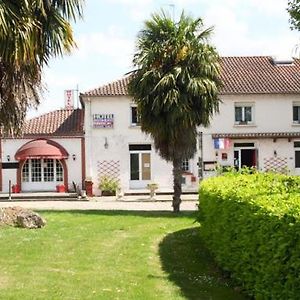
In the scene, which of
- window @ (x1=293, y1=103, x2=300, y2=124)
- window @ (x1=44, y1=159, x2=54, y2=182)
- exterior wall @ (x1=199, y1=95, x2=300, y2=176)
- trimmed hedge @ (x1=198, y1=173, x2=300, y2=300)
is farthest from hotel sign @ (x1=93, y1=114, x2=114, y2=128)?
trimmed hedge @ (x1=198, y1=173, x2=300, y2=300)

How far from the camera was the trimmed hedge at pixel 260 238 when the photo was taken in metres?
6.18

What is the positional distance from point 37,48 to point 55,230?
5.81 m

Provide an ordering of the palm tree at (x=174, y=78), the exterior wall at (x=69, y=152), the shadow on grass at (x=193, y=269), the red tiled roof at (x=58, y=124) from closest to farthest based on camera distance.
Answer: the shadow on grass at (x=193, y=269), the palm tree at (x=174, y=78), the exterior wall at (x=69, y=152), the red tiled roof at (x=58, y=124)

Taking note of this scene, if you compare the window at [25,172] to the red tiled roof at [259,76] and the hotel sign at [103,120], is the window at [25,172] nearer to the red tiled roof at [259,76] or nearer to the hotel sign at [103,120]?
the hotel sign at [103,120]

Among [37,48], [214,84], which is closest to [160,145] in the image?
[214,84]

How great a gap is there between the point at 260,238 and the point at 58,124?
112 feet

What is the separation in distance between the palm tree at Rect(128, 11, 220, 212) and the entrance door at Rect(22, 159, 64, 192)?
53.1 feet

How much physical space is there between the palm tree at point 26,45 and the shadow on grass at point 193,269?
4.43 metres

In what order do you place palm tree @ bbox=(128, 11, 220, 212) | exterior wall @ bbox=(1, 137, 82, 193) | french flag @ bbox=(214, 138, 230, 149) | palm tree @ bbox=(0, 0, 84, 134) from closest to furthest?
palm tree @ bbox=(0, 0, 84, 134) → palm tree @ bbox=(128, 11, 220, 212) → french flag @ bbox=(214, 138, 230, 149) → exterior wall @ bbox=(1, 137, 82, 193)

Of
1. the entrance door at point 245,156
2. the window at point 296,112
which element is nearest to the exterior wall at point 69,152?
the entrance door at point 245,156

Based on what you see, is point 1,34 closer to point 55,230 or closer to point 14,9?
point 14,9

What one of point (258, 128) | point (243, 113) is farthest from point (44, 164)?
point (258, 128)

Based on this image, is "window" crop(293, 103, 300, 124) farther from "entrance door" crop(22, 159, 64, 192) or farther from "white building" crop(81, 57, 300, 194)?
"entrance door" crop(22, 159, 64, 192)

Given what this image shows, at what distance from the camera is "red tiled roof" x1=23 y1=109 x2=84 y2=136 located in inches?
1521
